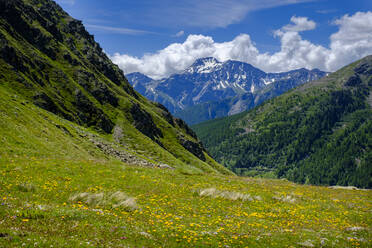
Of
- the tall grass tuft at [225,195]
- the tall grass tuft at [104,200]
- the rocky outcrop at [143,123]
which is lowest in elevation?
the tall grass tuft at [225,195]

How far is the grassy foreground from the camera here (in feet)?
41.9

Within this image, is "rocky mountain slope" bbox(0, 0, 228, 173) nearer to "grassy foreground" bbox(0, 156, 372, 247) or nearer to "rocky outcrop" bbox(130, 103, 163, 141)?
"rocky outcrop" bbox(130, 103, 163, 141)

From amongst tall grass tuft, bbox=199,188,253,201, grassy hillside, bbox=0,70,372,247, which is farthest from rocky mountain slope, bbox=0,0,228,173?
tall grass tuft, bbox=199,188,253,201

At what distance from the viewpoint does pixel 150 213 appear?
18.6 metres

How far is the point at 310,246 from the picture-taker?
15.6 m

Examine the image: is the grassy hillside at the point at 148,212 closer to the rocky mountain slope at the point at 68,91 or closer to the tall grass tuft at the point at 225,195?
the tall grass tuft at the point at 225,195

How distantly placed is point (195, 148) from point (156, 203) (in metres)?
140

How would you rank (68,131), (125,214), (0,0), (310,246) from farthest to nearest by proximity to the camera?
(0,0), (68,131), (125,214), (310,246)

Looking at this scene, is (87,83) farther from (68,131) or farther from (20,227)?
(20,227)

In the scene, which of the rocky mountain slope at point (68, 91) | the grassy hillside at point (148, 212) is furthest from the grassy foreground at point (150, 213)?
the rocky mountain slope at point (68, 91)

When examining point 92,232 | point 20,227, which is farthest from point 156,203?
point 20,227

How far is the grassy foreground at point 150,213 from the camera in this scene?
12.8 metres

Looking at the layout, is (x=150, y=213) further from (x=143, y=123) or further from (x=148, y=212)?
(x=143, y=123)

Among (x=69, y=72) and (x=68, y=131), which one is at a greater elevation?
(x=69, y=72)
